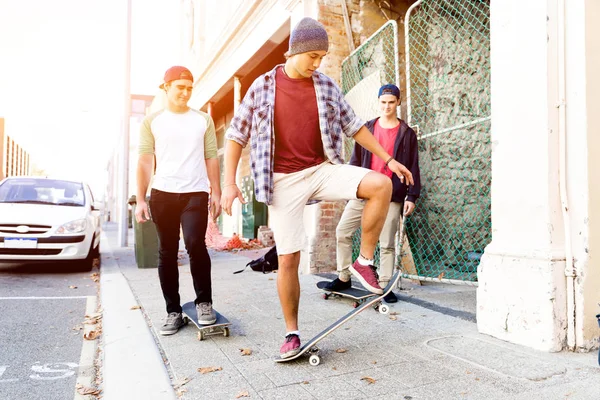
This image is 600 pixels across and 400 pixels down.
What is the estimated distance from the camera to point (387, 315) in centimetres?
422

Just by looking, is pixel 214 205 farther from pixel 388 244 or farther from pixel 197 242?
pixel 388 244

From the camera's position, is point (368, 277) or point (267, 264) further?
point (267, 264)

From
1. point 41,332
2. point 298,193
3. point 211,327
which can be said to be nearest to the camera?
point 298,193

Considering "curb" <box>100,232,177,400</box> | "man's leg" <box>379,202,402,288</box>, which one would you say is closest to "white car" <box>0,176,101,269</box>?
"curb" <box>100,232,177,400</box>

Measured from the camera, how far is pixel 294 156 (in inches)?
124

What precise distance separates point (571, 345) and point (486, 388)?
930 mm

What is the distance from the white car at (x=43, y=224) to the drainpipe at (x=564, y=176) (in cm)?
711

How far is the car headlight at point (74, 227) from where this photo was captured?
7.70 m

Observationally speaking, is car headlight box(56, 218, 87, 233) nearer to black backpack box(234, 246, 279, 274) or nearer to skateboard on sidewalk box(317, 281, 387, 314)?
black backpack box(234, 246, 279, 274)

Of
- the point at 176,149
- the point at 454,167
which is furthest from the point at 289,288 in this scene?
the point at 454,167

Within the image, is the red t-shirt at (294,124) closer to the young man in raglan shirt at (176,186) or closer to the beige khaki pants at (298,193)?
the beige khaki pants at (298,193)

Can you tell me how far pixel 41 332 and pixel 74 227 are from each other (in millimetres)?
3969

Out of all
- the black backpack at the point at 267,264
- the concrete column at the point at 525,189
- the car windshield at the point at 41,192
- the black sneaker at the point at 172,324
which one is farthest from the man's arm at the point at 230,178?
the car windshield at the point at 41,192

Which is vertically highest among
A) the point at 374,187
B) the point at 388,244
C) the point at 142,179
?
the point at 142,179
